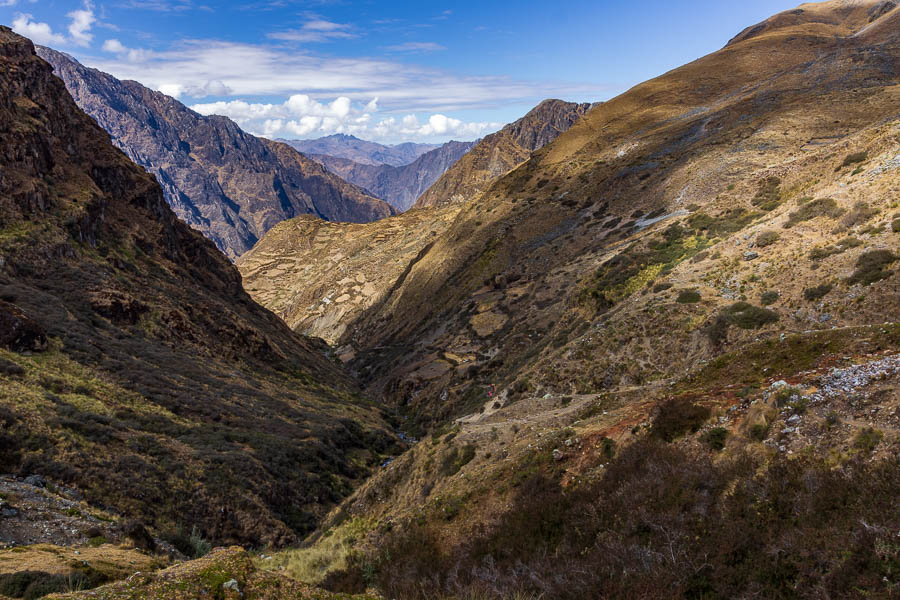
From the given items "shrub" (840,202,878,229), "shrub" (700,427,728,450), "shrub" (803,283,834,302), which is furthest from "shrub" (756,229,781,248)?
"shrub" (700,427,728,450)

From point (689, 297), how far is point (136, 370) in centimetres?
3689

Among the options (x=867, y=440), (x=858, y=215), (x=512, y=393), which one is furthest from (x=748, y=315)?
(x=867, y=440)

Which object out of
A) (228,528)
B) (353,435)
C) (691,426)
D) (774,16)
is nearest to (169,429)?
(228,528)

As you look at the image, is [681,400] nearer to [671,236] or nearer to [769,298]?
[769,298]

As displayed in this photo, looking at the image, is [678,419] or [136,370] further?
[136,370]

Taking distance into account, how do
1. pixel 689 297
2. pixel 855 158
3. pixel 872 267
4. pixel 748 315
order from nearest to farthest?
pixel 872 267
pixel 748 315
pixel 689 297
pixel 855 158

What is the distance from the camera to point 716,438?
10.8 meters

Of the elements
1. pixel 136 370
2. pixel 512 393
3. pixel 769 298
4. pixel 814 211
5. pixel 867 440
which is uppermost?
pixel 814 211

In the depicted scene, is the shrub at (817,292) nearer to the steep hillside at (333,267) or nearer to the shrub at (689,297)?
the shrub at (689,297)

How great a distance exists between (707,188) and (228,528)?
164 ft

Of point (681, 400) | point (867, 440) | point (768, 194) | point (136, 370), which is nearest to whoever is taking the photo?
point (867, 440)

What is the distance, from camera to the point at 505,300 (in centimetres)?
5466

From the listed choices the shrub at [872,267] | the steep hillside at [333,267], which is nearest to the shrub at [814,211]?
the shrub at [872,267]

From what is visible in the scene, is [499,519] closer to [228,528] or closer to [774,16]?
[228,528]
